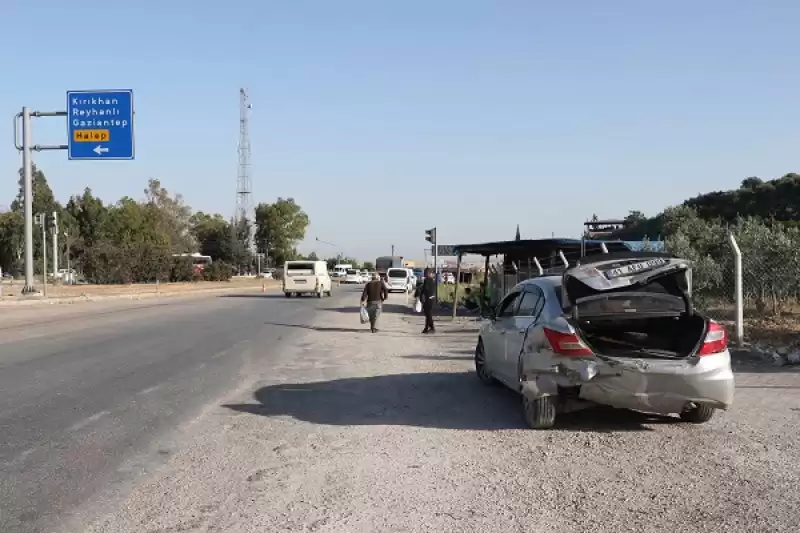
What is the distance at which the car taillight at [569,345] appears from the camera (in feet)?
23.0

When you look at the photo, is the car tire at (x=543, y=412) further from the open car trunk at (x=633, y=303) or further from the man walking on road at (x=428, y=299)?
the man walking on road at (x=428, y=299)

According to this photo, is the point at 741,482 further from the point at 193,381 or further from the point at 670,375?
the point at 193,381

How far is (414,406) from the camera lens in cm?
874

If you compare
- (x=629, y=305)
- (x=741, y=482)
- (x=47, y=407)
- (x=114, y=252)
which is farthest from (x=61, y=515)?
(x=114, y=252)

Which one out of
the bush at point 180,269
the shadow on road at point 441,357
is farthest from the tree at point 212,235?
the shadow on road at point 441,357

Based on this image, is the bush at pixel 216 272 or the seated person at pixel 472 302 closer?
the seated person at pixel 472 302

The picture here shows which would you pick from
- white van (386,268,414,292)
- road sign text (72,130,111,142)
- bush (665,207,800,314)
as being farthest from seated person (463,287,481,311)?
white van (386,268,414,292)

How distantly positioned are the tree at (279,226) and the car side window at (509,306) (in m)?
102

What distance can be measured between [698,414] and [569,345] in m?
1.66

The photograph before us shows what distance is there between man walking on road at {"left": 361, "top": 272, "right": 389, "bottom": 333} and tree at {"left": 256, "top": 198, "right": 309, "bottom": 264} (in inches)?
3628

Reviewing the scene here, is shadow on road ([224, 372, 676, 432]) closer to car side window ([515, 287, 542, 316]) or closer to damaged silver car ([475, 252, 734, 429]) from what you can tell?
damaged silver car ([475, 252, 734, 429])

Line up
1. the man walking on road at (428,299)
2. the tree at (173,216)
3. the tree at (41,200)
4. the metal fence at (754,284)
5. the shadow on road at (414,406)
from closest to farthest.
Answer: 1. the shadow on road at (414,406)
2. the metal fence at (754,284)
3. the man walking on road at (428,299)
4. the tree at (41,200)
5. the tree at (173,216)

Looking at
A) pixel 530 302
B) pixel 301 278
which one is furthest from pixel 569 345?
pixel 301 278

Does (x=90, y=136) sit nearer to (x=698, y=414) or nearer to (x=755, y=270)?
(x=755, y=270)
